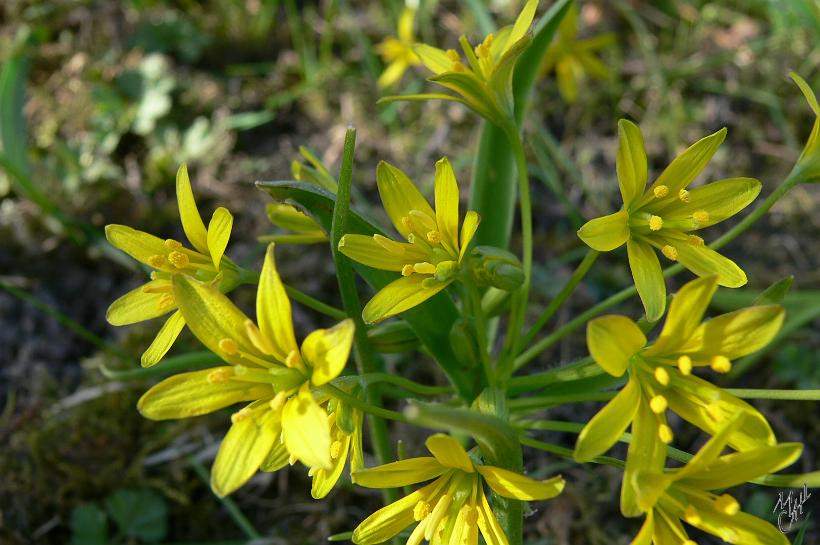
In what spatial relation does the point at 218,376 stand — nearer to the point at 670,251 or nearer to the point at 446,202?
the point at 446,202

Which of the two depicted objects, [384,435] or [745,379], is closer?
[384,435]

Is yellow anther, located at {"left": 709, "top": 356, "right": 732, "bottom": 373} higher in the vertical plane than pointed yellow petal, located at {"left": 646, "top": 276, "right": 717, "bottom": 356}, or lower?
lower

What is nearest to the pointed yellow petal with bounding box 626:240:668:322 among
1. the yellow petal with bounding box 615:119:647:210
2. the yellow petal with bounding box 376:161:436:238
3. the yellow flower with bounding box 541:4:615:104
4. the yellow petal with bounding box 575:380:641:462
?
the yellow petal with bounding box 615:119:647:210

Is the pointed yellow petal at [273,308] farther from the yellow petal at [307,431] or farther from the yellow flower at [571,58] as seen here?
the yellow flower at [571,58]

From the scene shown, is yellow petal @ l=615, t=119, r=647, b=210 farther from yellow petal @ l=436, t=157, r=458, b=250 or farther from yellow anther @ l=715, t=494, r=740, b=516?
yellow anther @ l=715, t=494, r=740, b=516

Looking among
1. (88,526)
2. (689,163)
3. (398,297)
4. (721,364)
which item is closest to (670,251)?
(689,163)

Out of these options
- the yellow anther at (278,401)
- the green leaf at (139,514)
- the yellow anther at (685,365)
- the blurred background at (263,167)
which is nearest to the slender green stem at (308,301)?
the yellow anther at (278,401)

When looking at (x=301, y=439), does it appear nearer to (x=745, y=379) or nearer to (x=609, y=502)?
(x=609, y=502)

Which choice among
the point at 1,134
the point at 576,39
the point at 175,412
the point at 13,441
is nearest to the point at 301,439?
the point at 175,412
